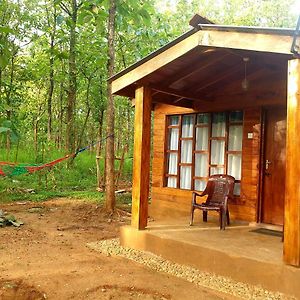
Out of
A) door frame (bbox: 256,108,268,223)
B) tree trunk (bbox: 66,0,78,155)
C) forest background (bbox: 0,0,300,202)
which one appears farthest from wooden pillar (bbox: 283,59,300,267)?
tree trunk (bbox: 66,0,78,155)

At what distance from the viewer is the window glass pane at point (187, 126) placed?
6199 millimetres

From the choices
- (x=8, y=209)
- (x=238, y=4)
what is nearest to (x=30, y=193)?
(x=8, y=209)

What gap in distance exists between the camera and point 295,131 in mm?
3098

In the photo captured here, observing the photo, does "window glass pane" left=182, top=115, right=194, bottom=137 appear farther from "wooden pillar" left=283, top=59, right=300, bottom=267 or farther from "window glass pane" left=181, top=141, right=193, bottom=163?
"wooden pillar" left=283, top=59, right=300, bottom=267

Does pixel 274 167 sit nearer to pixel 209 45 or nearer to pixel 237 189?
pixel 237 189

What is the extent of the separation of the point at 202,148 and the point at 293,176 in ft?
9.67

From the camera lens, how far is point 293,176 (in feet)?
10.1

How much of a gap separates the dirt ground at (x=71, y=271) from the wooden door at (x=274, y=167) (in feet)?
7.32

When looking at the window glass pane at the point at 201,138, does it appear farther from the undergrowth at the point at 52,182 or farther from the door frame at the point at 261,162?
the undergrowth at the point at 52,182

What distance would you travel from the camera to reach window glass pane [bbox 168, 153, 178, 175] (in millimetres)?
6408

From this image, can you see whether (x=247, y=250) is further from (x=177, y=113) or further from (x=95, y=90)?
(x=95, y=90)

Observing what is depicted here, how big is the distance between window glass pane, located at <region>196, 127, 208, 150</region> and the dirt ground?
211 centimetres

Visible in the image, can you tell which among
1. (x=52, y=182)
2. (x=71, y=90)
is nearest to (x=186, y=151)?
(x=52, y=182)

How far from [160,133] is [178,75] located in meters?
2.06
